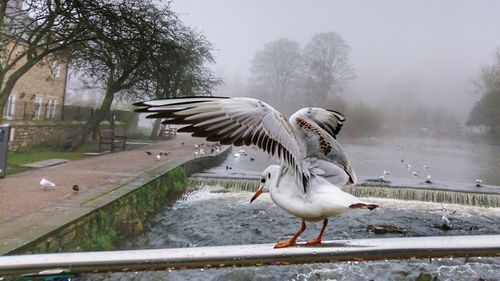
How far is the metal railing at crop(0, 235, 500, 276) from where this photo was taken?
46.4 inches

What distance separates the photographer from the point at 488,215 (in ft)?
29.4

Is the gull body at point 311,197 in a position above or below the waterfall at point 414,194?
above

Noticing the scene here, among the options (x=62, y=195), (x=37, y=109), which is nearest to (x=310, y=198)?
(x=62, y=195)

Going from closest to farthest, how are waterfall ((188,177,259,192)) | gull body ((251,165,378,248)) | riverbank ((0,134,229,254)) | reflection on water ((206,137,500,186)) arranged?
1. gull body ((251,165,378,248))
2. riverbank ((0,134,229,254))
3. waterfall ((188,177,259,192))
4. reflection on water ((206,137,500,186))

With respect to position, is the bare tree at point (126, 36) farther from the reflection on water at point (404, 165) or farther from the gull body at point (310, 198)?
the gull body at point (310, 198)

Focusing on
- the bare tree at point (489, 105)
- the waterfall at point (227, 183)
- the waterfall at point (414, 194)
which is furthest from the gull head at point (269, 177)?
the bare tree at point (489, 105)

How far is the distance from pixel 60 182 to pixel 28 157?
4.82 metres

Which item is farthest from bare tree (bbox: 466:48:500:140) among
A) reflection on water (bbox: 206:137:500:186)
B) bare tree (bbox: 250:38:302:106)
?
bare tree (bbox: 250:38:302:106)

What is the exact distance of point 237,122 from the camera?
1.67 meters

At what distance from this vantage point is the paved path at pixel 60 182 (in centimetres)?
540

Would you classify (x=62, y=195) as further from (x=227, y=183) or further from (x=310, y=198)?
(x=310, y=198)

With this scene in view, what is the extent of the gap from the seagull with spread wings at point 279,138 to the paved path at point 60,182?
85.3 inches

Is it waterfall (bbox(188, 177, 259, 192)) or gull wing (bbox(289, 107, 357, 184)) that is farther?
waterfall (bbox(188, 177, 259, 192))

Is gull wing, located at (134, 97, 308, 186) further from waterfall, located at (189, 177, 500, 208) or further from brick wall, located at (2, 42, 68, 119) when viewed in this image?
brick wall, located at (2, 42, 68, 119)
